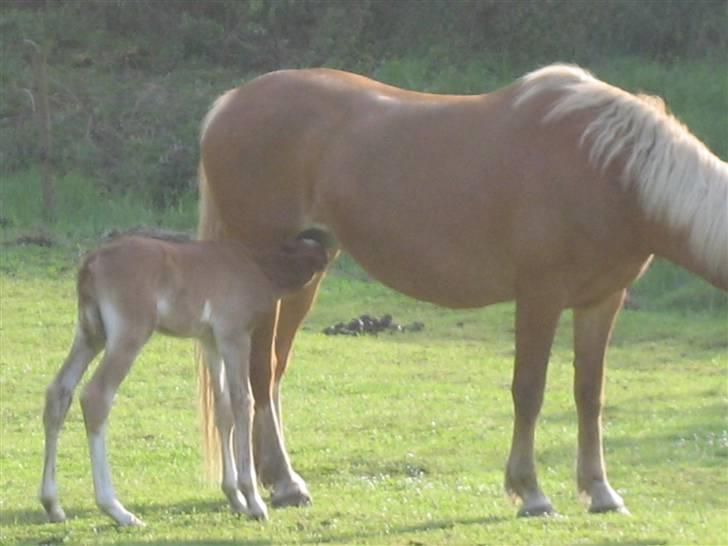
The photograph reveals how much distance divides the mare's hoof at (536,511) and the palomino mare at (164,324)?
3.59 feet

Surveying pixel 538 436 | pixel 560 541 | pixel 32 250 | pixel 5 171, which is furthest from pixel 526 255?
pixel 5 171

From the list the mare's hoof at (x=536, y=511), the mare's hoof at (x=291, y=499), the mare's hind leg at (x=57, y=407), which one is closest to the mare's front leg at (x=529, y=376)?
the mare's hoof at (x=536, y=511)

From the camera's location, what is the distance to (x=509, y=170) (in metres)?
6.68

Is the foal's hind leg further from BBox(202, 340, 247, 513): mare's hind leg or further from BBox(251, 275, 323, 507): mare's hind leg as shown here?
BBox(251, 275, 323, 507): mare's hind leg

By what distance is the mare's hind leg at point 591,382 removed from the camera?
6887mm

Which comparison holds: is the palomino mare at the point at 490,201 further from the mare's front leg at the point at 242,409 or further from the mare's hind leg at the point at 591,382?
the mare's front leg at the point at 242,409

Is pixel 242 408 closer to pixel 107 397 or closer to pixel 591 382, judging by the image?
pixel 107 397

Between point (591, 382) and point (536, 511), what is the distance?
0.69 meters

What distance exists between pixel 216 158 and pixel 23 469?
1.87 meters

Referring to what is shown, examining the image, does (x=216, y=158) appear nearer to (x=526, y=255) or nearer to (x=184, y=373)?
(x=526, y=255)

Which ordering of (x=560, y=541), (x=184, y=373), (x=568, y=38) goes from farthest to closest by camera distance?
(x=568, y=38) < (x=184, y=373) < (x=560, y=541)

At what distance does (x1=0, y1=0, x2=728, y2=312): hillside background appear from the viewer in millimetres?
18359

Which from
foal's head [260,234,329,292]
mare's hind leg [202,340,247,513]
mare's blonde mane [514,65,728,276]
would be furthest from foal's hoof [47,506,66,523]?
mare's blonde mane [514,65,728,276]

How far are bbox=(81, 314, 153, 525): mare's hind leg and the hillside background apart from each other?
37.5 feet
